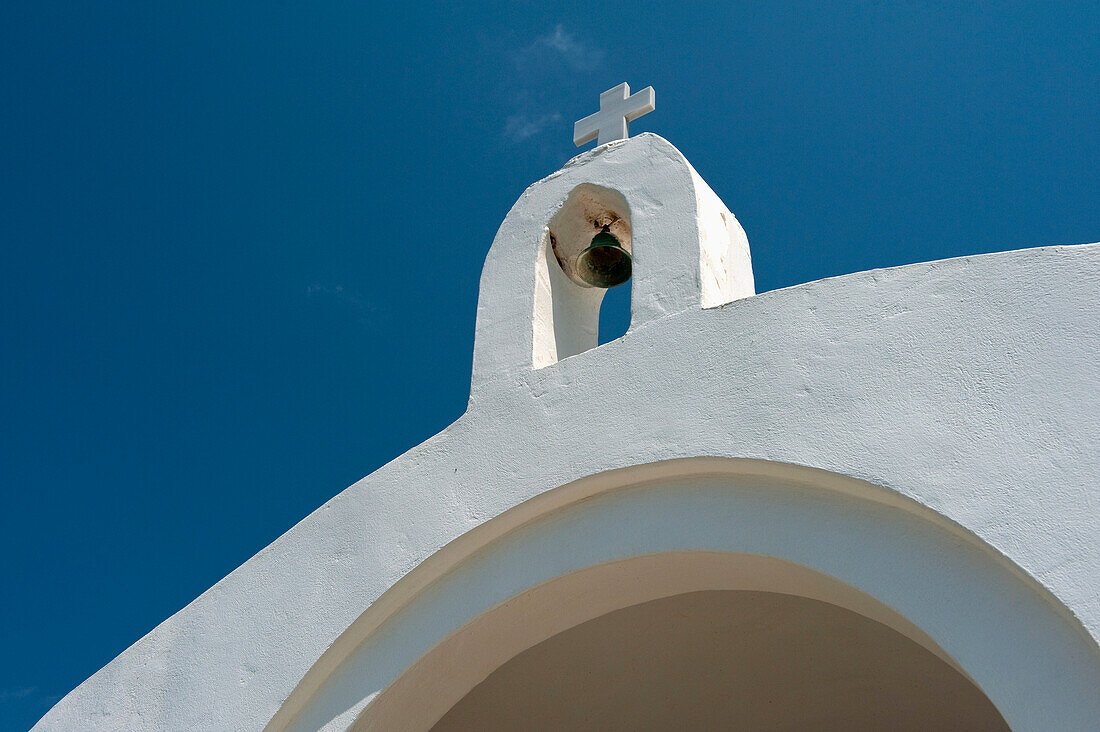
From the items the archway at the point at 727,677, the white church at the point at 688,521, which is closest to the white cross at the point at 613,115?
the white church at the point at 688,521

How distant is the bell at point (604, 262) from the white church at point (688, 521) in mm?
15

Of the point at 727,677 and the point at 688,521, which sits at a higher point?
the point at 727,677

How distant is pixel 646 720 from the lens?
5.41 m

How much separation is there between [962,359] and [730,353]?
0.73m

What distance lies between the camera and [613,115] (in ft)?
16.3

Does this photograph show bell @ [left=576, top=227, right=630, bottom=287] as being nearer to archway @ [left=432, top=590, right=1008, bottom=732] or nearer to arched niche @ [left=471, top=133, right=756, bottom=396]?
arched niche @ [left=471, top=133, right=756, bottom=396]

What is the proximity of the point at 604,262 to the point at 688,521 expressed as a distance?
159cm

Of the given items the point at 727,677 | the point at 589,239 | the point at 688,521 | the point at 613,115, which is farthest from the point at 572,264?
the point at 727,677

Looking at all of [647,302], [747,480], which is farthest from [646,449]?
[647,302]

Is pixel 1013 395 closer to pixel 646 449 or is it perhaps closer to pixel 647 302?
pixel 646 449

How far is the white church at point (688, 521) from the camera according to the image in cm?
297

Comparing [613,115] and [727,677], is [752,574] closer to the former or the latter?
[727,677]

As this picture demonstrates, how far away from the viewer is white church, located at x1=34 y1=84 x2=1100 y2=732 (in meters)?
2.97

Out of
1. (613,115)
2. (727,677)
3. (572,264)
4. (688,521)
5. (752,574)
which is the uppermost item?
(613,115)
